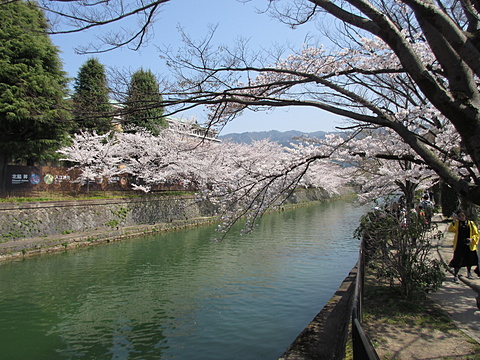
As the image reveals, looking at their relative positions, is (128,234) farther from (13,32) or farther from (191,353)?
(191,353)

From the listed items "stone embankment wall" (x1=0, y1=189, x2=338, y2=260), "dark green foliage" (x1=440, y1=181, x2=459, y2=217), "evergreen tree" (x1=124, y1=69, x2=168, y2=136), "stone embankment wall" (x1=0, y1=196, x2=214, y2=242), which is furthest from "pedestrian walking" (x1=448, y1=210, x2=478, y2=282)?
"dark green foliage" (x1=440, y1=181, x2=459, y2=217)

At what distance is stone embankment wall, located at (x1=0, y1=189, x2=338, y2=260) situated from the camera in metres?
12.6

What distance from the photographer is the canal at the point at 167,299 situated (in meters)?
5.71

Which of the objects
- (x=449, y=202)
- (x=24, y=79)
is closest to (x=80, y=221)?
(x=24, y=79)

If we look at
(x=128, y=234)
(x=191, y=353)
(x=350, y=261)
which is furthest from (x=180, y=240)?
(x=191, y=353)

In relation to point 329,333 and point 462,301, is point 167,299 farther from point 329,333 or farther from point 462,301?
point 462,301

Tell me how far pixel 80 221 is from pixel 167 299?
960cm

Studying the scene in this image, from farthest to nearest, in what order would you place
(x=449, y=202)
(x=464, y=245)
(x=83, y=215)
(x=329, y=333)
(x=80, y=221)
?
(x=449, y=202) < (x=83, y=215) < (x=80, y=221) < (x=464, y=245) < (x=329, y=333)

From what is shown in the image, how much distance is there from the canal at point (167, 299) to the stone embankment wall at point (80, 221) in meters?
0.69

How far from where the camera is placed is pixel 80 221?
1566 cm

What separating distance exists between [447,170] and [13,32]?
17.1 metres

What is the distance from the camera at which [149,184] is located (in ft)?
74.5

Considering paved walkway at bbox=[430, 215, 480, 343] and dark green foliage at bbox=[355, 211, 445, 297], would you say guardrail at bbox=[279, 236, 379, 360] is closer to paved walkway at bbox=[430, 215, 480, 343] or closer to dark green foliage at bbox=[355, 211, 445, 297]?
dark green foliage at bbox=[355, 211, 445, 297]

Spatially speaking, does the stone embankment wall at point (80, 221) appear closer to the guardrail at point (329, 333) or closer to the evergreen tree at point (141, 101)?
the evergreen tree at point (141, 101)
